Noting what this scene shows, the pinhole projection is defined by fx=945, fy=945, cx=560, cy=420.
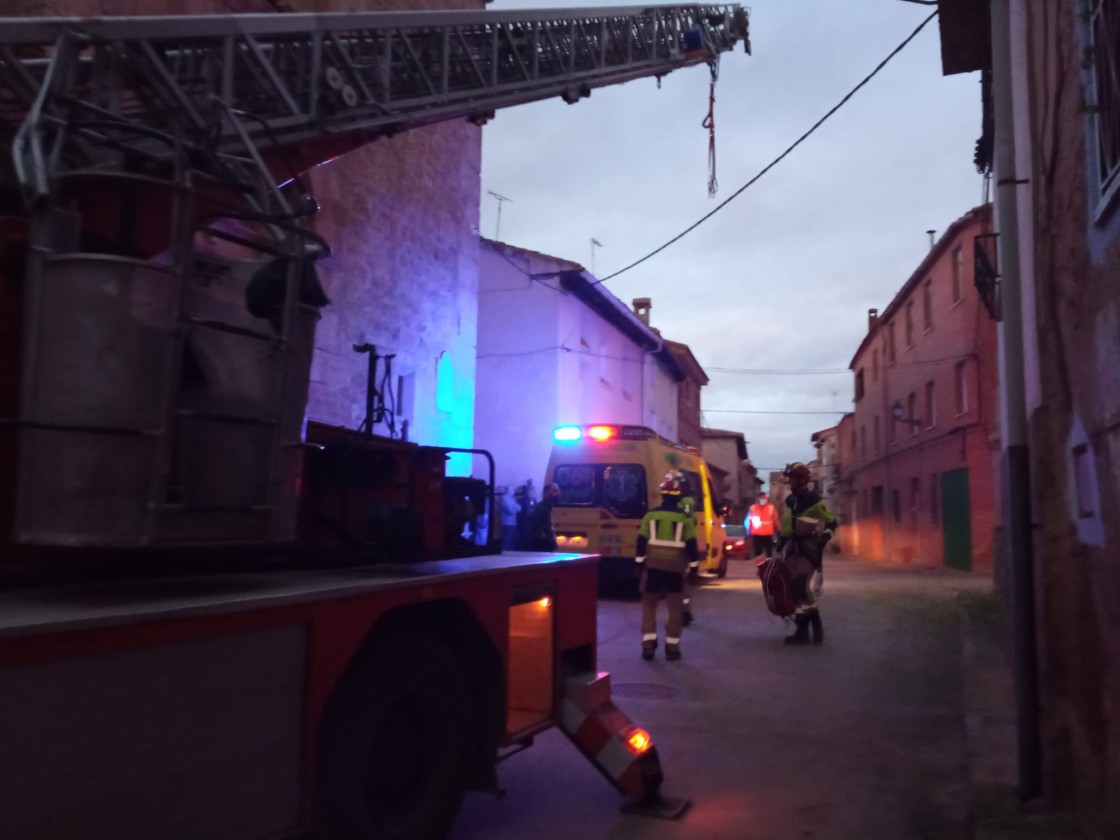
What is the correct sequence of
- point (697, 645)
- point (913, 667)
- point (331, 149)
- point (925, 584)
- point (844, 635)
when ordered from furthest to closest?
point (925, 584) < point (844, 635) < point (697, 645) < point (913, 667) < point (331, 149)

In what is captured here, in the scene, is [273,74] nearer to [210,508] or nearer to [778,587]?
[210,508]

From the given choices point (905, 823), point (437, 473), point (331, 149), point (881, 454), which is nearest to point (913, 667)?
point (905, 823)

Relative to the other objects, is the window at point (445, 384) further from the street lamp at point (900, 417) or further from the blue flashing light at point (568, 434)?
the street lamp at point (900, 417)

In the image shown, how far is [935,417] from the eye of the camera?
25438mm

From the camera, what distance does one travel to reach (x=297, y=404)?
3.52m

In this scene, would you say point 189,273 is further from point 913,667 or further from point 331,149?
point 913,667

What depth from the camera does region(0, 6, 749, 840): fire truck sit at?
258 cm

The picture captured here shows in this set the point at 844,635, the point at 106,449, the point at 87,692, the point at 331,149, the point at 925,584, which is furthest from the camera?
the point at 925,584

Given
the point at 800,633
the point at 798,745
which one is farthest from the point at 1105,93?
the point at 800,633

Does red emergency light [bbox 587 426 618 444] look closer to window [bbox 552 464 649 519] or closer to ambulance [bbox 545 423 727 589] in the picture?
ambulance [bbox 545 423 727 589]

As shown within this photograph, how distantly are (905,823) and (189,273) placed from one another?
4.09 m

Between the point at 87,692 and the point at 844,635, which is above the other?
the point at 87,692

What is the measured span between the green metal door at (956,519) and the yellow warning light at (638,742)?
1935 centimetres

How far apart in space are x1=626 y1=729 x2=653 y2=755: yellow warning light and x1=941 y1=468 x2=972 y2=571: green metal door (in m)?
19.3
